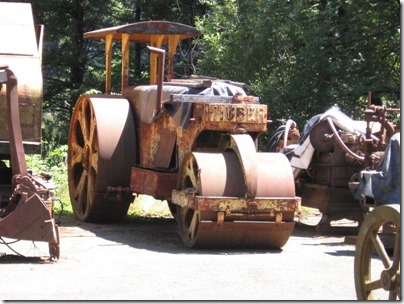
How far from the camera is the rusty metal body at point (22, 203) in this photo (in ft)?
29.2

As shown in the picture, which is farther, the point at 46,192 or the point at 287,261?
the point at 287,261

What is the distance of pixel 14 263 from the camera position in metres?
9.05

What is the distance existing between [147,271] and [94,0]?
17.5 m

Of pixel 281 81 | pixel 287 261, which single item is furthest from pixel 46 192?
pixel 281 81

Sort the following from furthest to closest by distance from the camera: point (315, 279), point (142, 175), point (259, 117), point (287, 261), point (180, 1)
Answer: point (180, 1) < point (142, 175) < point (259, 117) < point (287, 261) < point (315, 279)

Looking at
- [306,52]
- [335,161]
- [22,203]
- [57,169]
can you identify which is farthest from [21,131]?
[306,52]

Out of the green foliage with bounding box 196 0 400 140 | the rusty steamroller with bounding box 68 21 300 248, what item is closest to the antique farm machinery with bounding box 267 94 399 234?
the rusty steamroller with bounding box 68 21 300 248

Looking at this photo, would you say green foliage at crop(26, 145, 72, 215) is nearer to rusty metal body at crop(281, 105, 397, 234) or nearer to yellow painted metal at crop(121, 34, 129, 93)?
yellow painted metal at crop(121, 34, 129, 93)

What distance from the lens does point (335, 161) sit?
12.1m

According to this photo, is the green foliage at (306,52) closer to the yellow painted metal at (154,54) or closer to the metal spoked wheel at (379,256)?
the yellow painted metal at (154,54)

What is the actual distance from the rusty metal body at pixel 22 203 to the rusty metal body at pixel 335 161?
3.89m

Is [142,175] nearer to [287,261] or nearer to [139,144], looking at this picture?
[139,144]

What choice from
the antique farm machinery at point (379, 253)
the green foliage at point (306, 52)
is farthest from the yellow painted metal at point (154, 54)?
the antique farm machinery at point (379, 253)

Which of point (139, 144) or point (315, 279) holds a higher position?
point (139, 144)
